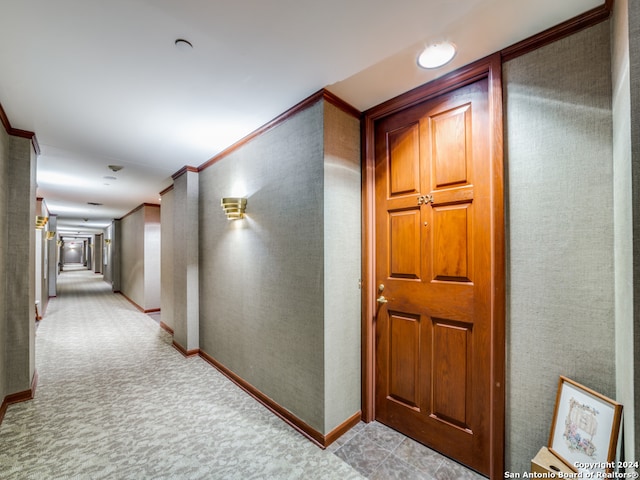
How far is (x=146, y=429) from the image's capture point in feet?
7.13

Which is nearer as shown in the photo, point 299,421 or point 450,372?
point 450,372

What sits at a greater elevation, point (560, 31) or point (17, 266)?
point (560, 31)

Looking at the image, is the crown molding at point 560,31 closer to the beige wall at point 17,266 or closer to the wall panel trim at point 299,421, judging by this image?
the wall panel trim at point 299,421

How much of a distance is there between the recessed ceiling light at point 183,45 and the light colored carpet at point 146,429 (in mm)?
2560

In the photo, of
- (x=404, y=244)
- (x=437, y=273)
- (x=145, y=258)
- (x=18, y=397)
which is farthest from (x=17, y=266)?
(x=145, y=258)

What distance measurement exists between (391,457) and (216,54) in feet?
9.08

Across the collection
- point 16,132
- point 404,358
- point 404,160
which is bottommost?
point 404,358

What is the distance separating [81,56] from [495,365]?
302 centimetres

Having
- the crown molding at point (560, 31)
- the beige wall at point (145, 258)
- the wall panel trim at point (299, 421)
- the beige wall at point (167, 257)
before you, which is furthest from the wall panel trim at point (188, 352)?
the crown molding at point (560, 31)

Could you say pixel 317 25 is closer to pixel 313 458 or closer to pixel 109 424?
pixel 313 458

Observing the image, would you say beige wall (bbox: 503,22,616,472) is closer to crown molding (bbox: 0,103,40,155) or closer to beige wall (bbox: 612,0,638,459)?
beige wall (bbox: 612,0,638,459)

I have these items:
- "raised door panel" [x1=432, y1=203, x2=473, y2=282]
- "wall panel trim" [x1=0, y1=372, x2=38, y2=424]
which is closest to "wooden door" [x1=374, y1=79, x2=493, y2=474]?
"raised door panel" [x1=432, y1=203, x2=473, y2=282]

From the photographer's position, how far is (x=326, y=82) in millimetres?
1907

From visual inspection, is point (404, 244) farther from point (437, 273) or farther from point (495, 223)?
point (495, 223)
